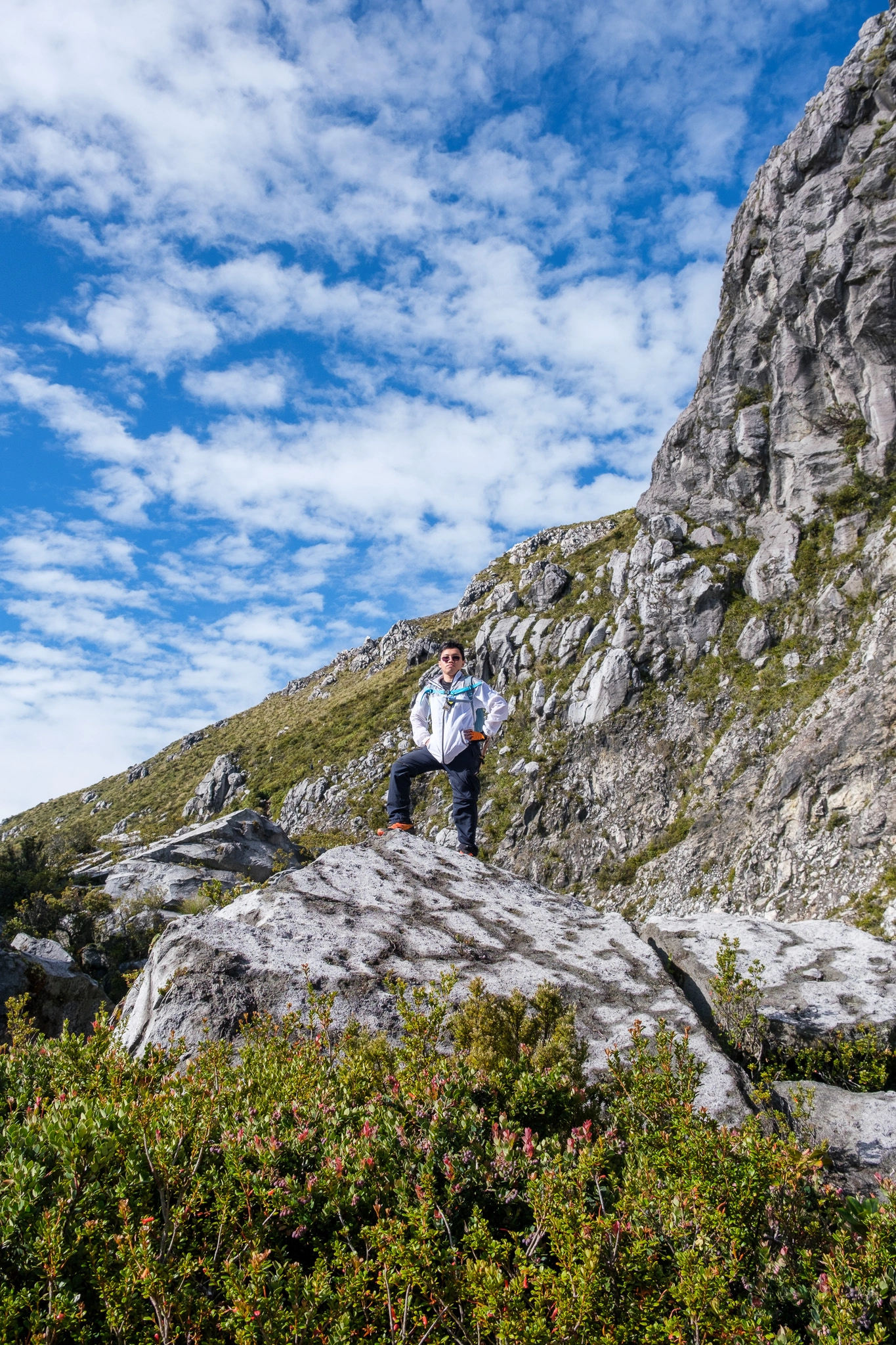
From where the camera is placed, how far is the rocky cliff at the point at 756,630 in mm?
24219

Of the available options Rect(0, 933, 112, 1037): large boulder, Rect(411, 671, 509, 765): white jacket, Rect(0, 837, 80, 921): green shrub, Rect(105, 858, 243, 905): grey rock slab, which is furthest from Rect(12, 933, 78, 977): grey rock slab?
Rect(411, 671, 509, 765): white jacket

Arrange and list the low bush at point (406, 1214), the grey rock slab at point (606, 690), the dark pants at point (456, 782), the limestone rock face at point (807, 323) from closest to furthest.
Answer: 1. the low bush at point (406, 1214)
2. the dark pants at point (456, 782)
3. the limestone rock face at point (807, 323)
4. the grey rock slab at point (606, 690)

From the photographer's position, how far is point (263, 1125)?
324 centimetres

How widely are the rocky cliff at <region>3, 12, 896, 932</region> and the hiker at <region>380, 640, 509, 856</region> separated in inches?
560

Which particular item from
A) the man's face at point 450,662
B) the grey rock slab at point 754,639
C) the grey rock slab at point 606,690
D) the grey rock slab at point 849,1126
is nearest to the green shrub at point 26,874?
the man's face at point 450,662

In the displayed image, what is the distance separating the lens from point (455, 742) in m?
10.1

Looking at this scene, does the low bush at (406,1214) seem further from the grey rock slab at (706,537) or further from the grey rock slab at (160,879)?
the grey rock slab at (706,537)

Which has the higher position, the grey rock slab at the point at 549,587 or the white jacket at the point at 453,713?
the grey rock slab at the point at 549,587

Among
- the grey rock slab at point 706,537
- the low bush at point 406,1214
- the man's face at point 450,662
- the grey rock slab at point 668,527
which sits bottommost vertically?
the low bush at point 406,1214

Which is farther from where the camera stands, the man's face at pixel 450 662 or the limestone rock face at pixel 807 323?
the limestone rock face at pixel 807 323

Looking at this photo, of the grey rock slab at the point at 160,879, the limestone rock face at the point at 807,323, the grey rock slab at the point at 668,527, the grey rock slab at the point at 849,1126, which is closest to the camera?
the grey rock slab at the point at 849,1126

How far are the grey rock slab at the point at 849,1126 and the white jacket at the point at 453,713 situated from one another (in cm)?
597

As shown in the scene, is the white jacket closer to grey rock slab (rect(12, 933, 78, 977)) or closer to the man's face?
the man's face

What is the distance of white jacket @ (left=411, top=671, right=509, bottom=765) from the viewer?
1013cm
